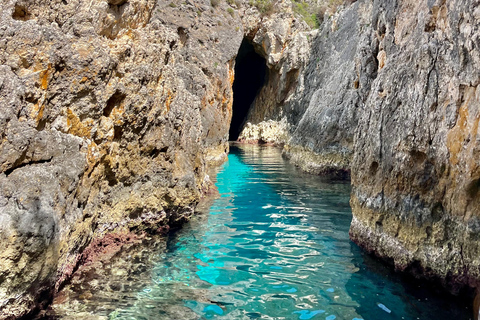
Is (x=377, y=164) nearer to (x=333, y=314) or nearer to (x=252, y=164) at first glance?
(x=333, y=314)

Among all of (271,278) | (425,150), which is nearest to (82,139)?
(271,278)

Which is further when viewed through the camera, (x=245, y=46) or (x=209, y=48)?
(x=245, y=46)

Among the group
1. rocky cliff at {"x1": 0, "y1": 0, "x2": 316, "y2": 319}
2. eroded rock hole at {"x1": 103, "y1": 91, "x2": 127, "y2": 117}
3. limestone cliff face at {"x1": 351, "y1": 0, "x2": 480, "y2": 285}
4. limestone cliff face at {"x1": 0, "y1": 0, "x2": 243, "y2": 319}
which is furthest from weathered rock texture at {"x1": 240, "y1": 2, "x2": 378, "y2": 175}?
eroded rock hole at {"x1": 103, "y1": 91, "x2": 127, "y2": 117}

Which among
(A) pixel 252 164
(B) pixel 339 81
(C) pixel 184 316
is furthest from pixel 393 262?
(A) pixel 252 164

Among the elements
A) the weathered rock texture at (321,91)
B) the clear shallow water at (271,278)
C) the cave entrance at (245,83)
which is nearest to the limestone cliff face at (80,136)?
the clear shallow water at (271,278)

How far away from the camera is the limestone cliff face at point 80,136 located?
4.29 meters

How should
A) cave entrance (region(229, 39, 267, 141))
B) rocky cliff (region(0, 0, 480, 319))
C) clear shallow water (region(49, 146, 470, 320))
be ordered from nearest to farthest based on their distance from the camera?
rocky cliff (region(0, 0, 480, 319)), clear shallow water (region(49, 146, 470, 320)), cave entrance (region(229, 39, 267, 141))

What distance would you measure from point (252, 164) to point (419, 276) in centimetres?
1703

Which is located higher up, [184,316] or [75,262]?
[75,262]

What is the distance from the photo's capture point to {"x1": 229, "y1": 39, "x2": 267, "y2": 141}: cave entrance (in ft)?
145

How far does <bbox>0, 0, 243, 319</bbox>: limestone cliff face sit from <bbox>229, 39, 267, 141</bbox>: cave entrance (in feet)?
115

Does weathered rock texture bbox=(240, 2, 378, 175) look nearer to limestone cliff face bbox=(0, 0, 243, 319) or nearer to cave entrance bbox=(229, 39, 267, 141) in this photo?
cave entrance bbox=(229, 39, 267, 141)

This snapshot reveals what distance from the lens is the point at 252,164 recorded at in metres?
22.6

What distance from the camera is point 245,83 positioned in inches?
1937
